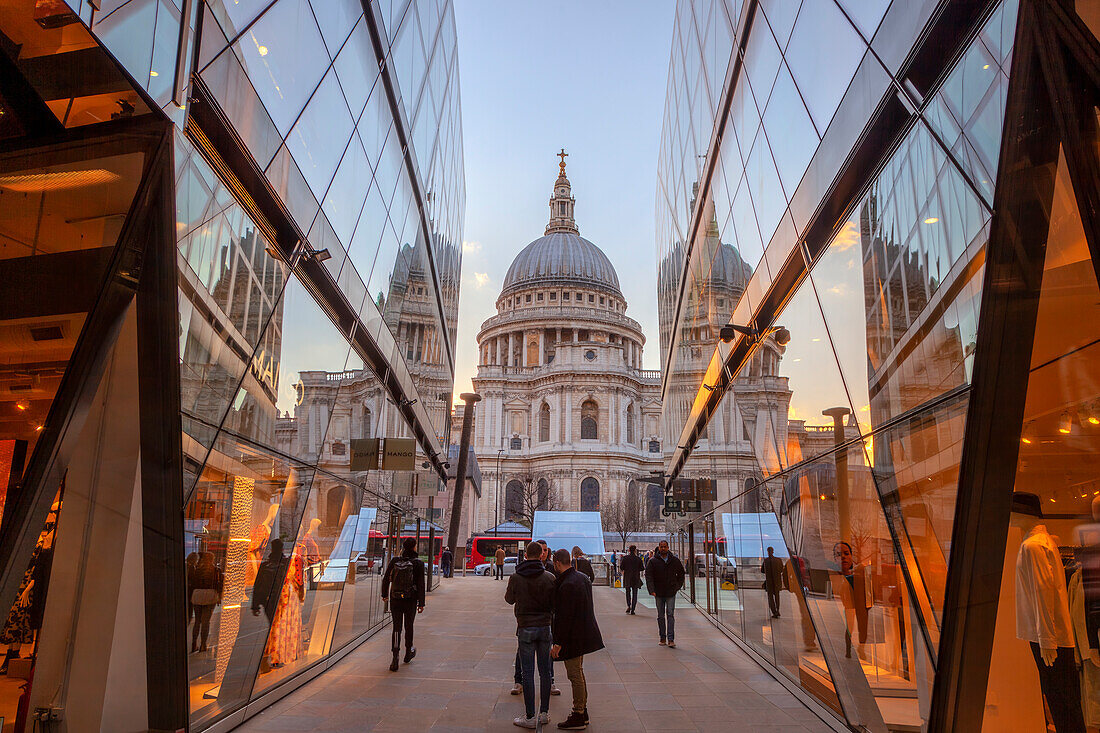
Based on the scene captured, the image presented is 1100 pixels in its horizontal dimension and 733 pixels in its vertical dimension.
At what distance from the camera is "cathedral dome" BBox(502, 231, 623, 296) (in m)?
106

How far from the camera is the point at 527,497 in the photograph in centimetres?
7681

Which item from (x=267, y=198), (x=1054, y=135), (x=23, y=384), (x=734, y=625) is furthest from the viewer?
(x=734, y=625)

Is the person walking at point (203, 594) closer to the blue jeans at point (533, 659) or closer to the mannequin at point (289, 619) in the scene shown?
the mannequin at point (289, 619)

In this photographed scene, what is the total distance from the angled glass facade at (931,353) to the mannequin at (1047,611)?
0.04 ft

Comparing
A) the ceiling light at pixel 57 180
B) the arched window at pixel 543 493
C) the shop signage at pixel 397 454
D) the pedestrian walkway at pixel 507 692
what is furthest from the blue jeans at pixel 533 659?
the arched window at pixel 543 493

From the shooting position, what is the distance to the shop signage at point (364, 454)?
34.2ft

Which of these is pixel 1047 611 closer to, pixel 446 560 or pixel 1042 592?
pixel 1042 592

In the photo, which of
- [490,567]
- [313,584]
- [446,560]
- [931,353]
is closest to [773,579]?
[313,584]

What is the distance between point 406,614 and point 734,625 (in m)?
5.89

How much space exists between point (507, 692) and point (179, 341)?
5.42 meters

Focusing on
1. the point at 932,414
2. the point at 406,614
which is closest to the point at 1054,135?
the point at 932,414

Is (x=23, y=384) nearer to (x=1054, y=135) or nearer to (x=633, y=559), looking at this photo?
(x=1054, y=135)

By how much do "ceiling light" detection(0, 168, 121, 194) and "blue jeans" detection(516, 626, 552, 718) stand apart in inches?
199

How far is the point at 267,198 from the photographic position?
21.3ft
